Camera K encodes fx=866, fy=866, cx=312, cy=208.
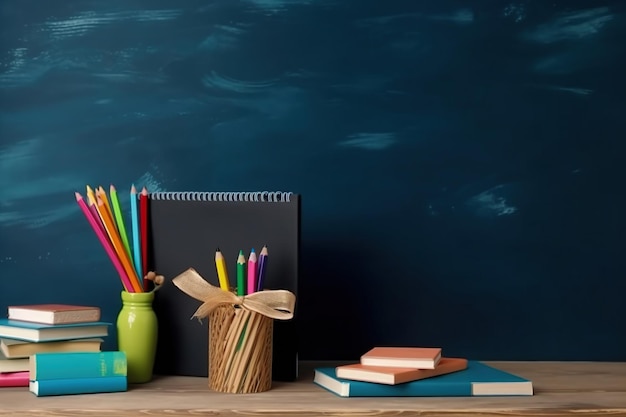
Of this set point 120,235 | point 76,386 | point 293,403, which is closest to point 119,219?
point 120,235

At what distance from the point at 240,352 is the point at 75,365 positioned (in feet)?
0.72

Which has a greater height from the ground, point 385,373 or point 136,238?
point 136,238

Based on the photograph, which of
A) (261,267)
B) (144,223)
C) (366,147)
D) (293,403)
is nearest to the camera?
(293,403)

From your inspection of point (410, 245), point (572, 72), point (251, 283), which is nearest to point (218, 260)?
point (251, 283)

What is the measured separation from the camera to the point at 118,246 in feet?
4.18

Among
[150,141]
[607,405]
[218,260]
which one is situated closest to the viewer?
[607,405]

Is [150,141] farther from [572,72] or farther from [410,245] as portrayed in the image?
[572,72]

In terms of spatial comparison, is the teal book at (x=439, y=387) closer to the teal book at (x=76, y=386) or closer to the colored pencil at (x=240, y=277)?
the colored pencil at (x=240, y=277)

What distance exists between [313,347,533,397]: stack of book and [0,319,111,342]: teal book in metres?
0.34

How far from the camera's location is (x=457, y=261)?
152 cm

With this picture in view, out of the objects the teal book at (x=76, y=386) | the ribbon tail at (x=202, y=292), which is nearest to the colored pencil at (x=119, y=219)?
the ribbon tail at (x=202, y=292)

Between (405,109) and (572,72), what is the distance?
12.0 inches

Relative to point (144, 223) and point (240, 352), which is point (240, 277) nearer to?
point (240, 352)

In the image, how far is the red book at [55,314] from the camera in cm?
121
